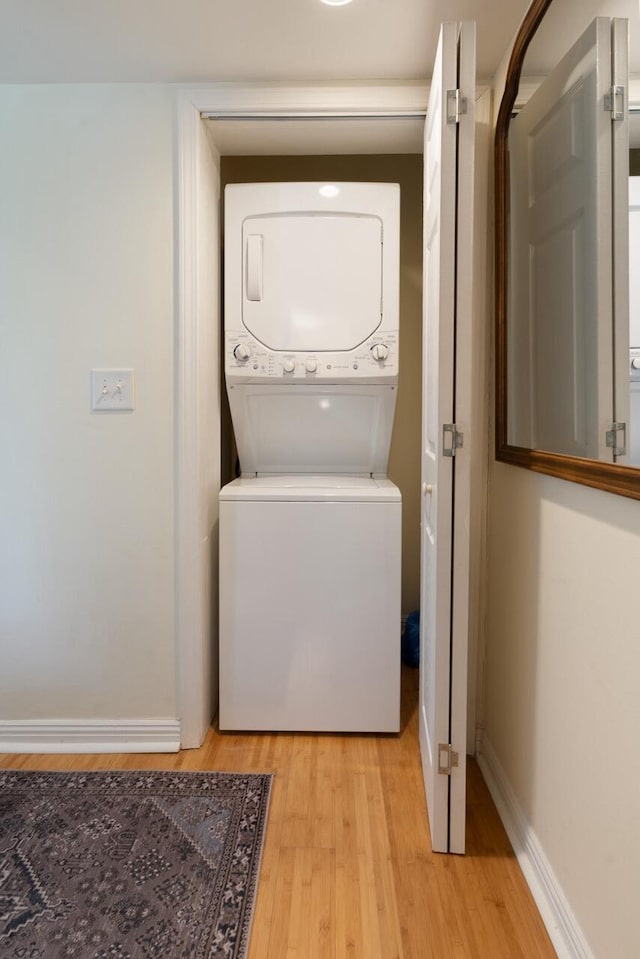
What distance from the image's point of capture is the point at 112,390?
70.9 inches

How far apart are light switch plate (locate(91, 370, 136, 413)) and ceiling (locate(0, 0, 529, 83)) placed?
95 centimetres

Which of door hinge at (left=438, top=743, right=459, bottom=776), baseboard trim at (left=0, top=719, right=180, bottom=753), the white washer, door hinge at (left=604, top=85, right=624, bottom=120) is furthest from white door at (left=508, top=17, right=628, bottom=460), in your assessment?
baseboard trim at (left=0, top=719, right=180, bottom=753)

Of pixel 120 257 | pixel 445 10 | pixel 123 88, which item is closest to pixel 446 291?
pixel 445 10

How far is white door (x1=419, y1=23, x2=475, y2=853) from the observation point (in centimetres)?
122

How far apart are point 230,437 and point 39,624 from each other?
1113 millimetres

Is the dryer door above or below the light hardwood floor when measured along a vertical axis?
above

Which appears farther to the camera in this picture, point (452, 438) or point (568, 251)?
point (452, 438)

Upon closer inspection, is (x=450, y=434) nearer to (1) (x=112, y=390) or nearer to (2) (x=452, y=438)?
(2) (x=452, y=438)

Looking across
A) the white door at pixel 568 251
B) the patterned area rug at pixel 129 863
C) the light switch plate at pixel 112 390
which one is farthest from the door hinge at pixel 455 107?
the patterned area rug at pixel 129 863

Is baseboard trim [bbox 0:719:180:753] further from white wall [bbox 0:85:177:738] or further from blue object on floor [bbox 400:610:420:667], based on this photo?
blue object on floor [bbox 400:610:420:667]

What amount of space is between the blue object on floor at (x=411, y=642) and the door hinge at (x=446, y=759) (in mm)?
1084

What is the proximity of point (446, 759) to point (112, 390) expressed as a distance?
1.51m

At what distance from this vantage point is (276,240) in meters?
Result: 1.93

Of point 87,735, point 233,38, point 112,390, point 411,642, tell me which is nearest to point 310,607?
point 411,642
